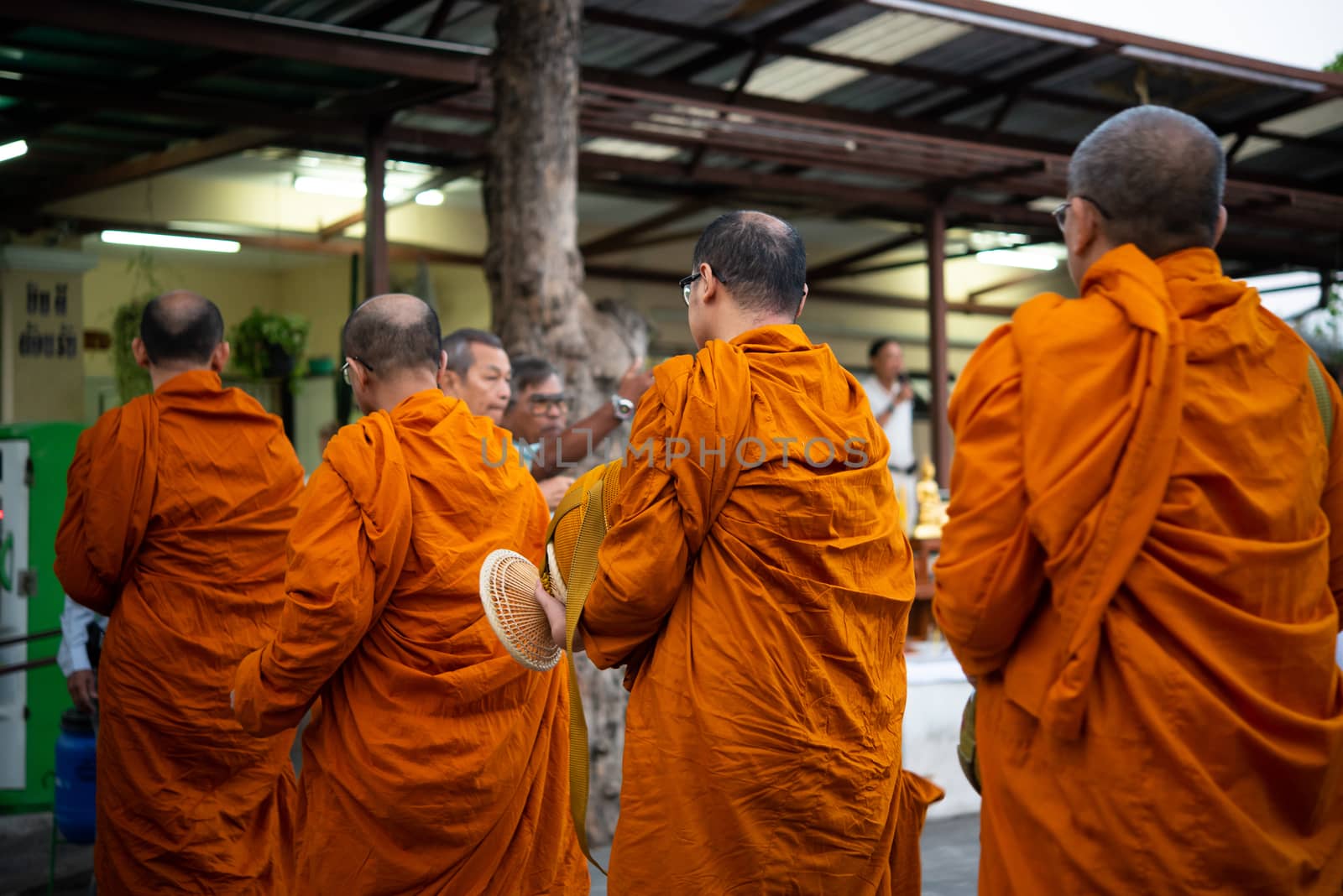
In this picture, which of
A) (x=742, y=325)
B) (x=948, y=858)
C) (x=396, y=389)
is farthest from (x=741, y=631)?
(x=948, y=858)

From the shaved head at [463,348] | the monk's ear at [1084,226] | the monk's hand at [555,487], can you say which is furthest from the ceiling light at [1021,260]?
the monk's ear at [1084,226]

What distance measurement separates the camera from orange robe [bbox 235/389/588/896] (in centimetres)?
288

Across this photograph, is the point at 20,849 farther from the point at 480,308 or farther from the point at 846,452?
the point at 480,308

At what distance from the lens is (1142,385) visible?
→ 175 cm

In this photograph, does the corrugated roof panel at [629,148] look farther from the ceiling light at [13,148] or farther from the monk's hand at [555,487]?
the monk's hand at [555,487]

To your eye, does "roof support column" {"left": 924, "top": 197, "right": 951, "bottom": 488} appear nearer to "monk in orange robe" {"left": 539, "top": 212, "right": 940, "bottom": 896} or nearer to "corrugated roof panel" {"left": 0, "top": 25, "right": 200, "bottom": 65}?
"corrugated roof panel" {"left": 0, "top": 25, "right": 200, "bottom": 65}

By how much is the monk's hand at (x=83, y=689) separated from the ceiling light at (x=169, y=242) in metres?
6.53

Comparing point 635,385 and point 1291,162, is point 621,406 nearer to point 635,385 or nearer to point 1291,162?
point 635,385

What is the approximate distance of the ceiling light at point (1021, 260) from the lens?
13.9 metres

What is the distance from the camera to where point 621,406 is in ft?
14.5

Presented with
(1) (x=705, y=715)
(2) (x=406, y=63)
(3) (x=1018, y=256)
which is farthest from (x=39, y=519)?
(3) (x=1018, y=256)

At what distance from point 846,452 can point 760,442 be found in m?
0.21

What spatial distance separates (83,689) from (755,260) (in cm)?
292

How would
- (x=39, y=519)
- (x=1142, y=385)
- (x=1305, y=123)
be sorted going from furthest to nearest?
(x=1305, y=123) < (x=39, y=519) < (x=1142, y=385)
